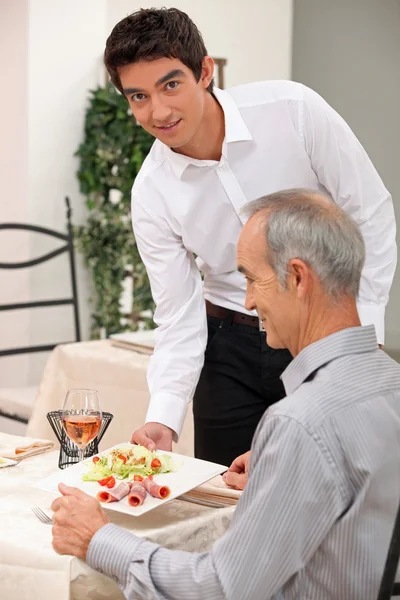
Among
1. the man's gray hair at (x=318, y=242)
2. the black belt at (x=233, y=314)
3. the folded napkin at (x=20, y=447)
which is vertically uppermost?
the man's gray hair at (x=318, y=242)

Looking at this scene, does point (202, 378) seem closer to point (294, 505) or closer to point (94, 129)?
point (294, 505)

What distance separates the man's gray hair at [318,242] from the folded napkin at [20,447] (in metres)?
0.89

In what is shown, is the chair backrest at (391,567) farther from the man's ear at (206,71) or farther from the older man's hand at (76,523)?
the man's ear at (206,71)

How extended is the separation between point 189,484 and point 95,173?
12.1 feet

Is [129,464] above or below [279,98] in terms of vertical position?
below

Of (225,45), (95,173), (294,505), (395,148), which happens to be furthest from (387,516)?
(225,45)

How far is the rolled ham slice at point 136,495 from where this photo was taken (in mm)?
1503

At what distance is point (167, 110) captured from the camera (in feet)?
6.44

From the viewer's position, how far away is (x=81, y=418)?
180 centimetres

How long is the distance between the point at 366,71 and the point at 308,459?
13.1ft

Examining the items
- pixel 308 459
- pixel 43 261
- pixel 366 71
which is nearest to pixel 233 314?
pixel 308 459

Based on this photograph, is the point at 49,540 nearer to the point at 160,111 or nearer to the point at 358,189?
the point at 160,111

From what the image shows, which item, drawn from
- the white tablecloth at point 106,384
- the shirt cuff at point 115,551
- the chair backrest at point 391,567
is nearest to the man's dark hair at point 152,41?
the shirt cuff at point 115,551

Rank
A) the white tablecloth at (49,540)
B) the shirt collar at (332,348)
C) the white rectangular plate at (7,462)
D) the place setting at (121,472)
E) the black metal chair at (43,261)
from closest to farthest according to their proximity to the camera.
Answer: the shirt collar at (332,348) < the white tablecloth at (49,540) < the place setting at (121,472) < the white rectangular plate at (7,462) < the black metal chair at (43,261)
